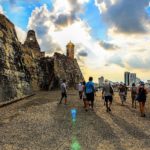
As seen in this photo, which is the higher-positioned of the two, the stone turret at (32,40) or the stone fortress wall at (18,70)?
the stone turret at (32,40)

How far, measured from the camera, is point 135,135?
14.6 meters

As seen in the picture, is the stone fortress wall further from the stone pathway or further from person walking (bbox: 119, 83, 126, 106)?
person walking (bbox: 119, 83, 126, 106)

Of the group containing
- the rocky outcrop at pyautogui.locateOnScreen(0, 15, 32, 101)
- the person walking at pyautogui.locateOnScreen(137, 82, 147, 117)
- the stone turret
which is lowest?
the person walking at pyautogui.locateOnScreen(137, 82, 147, 117)

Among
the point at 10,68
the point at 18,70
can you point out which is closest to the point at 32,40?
the point at 18,70

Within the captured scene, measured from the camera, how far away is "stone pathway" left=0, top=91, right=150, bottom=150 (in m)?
12.6

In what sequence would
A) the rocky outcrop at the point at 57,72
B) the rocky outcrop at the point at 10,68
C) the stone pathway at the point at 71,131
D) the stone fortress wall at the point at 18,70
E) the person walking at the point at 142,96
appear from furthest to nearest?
the rocky outcrop at the point at 57,72, the stone fortress wall at the point at 18,70, the rocky outcrop at the point at 10,68, the person walking at the point at 142,96, the stone pathway at the point at 71,131

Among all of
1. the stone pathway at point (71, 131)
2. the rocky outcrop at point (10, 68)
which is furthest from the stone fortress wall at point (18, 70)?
the stone pathway at point (71, 131)

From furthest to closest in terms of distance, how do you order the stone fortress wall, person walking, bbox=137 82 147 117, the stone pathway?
the stone fortress wall, person walking, bbox=137 82 147 117, the stone pathway

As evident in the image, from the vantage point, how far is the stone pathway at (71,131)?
12.6 meters

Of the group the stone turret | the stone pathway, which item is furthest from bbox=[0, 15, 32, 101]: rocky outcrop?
the stone turret

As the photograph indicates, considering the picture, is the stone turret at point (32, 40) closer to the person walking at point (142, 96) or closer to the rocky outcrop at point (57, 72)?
the rocky outcrop at point (57, 72)

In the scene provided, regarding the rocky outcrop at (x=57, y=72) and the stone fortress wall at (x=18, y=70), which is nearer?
the stone fortress wall at (x=18, y=70)

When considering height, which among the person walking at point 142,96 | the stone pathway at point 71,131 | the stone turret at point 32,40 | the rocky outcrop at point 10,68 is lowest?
the stone pathway at point 71,131

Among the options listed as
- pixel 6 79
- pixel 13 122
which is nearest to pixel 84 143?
pixel 13 122
